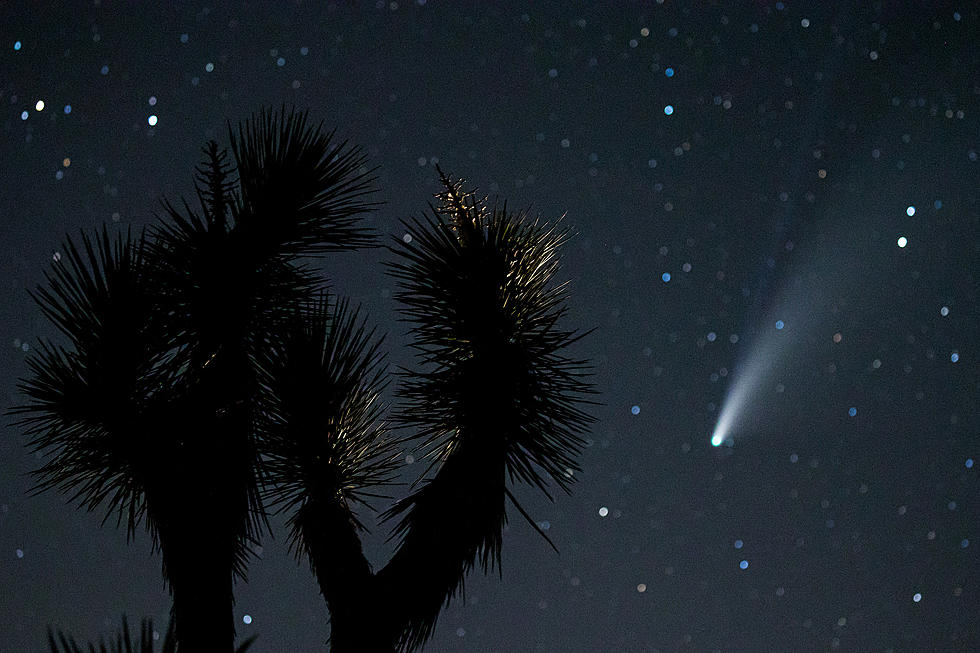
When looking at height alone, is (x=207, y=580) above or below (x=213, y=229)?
below

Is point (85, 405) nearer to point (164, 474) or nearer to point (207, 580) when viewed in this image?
point (164, 474)

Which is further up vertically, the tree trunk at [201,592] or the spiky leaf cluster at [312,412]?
the spiky leaf cluster at [312,412]

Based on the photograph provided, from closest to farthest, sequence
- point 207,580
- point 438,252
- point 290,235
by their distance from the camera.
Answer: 1. point 207,580
2. point 290,235
3. point 438,252

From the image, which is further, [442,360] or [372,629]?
[442,360]

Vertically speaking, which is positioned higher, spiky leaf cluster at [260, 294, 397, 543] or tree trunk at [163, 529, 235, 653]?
spiky leaf cluster at [260, 294, 397, 543]

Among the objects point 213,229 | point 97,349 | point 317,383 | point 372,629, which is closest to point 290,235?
point 213,229

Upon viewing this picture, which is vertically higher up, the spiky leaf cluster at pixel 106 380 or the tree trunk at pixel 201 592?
the spiky leaf cluster at pixel 106 380

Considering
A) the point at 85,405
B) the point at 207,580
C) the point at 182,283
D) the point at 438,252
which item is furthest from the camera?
the point at 438,252

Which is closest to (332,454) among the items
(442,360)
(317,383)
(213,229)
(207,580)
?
(317,383)

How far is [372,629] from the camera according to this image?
114 inches

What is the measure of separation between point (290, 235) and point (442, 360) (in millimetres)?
1043

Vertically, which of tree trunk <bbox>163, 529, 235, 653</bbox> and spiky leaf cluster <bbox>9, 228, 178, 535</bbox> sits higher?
spiky leaf cluster <bbox>9, 228, 178, 535</bbox>

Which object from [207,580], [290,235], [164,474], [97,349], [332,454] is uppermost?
[290,235]

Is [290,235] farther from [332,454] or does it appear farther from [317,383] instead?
[332,454]
